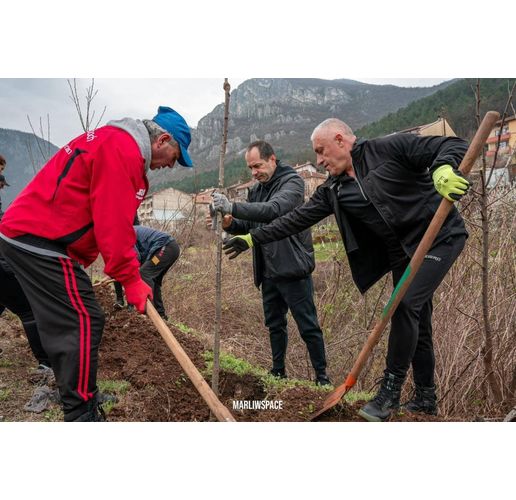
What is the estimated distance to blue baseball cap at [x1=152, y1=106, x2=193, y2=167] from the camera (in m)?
2.52

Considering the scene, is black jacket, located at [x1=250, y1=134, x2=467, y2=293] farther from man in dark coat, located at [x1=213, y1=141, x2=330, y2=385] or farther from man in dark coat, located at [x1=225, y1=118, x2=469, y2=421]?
man in dark coat, located at [x1=213, y1=141, x2=330, y2=385]

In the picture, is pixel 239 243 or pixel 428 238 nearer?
pixel 428 238

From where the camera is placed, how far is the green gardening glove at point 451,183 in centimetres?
220

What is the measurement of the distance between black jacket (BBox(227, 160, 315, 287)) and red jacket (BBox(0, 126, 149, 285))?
109 cm

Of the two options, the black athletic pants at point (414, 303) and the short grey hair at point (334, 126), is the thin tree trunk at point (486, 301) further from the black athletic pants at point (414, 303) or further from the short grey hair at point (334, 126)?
the short grey hair at point (334, 126)

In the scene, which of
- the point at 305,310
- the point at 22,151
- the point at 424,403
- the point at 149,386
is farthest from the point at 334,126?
the point at 22,151

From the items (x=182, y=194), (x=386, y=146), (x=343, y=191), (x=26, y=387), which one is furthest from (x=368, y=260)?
(x=182, y=194)

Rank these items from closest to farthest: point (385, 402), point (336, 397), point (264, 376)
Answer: point (385, 402) < point (336, 397) < point (264, 376)

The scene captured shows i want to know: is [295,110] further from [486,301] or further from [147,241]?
[486,301]

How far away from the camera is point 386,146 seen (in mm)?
2719

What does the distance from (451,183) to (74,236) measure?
74.4 inches

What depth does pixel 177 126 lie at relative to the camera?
8.34 feet

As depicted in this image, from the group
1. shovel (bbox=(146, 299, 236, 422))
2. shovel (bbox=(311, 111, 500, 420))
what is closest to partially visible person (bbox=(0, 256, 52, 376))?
shovel (bbox=(146, 299, 236, 422))

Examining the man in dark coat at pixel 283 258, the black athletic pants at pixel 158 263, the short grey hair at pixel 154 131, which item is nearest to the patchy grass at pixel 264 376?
the man in dark coat at pixel 283 258
